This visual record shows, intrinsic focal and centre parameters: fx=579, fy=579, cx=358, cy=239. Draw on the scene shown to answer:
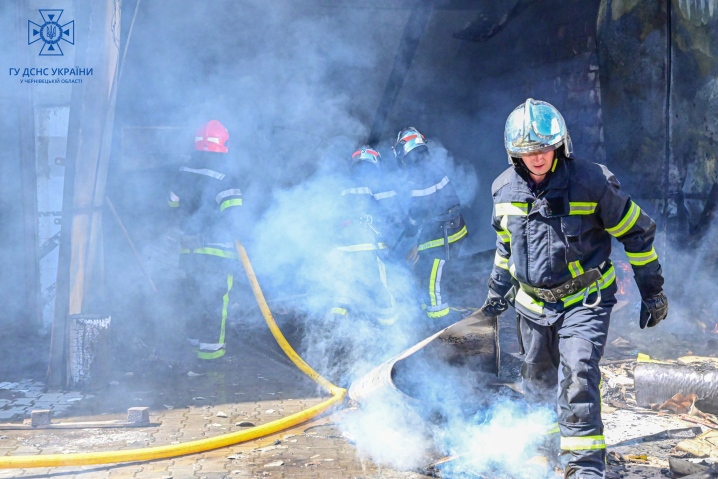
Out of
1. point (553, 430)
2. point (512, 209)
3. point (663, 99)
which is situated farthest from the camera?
point (663, 99)

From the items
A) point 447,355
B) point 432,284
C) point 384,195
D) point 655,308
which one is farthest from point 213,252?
point 655,308

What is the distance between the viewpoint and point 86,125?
561cm

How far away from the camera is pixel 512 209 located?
318cm

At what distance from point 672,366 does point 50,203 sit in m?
6.86

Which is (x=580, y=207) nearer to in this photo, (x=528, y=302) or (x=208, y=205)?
(x=528, y=302)

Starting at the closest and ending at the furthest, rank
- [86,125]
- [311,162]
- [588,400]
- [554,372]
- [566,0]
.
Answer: [588,400]
[554,372]
[86,125]
[566,0]
[311,162]

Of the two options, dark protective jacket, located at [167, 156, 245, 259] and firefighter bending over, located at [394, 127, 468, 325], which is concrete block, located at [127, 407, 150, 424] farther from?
firefighter bending over, located at [394, 127, 468, 325]

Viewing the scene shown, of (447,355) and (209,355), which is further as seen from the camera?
(209,355)

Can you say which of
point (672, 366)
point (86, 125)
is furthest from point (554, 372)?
point (86, 125)

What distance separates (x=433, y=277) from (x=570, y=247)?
3.14 m

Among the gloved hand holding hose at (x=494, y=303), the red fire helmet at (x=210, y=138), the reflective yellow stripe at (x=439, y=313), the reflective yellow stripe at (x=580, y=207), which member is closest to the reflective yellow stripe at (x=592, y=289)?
the reflective yellow stripe at (x=580, y=207)

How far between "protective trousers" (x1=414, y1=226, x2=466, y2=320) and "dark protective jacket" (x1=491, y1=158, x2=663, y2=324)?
9.29ft

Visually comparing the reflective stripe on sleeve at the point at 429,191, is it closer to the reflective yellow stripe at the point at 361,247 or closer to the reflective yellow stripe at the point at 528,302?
the reflective yellow stripe at the point at 361,247

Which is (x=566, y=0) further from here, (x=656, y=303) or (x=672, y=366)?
(x=656, y=303)
